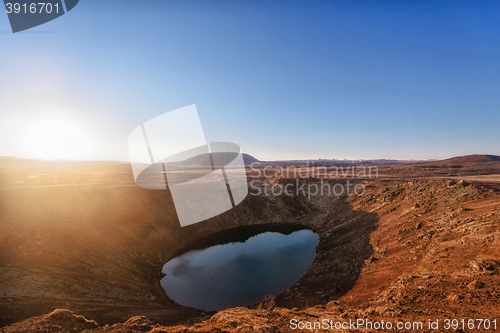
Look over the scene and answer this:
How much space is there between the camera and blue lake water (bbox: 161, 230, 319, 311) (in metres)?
30.2

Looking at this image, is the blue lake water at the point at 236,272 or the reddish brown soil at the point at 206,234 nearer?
the reddish brown soil at the point at 206,234

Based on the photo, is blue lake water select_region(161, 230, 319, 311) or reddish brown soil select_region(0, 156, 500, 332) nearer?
reddish brown soil select_region(0, 156, 500, 332)

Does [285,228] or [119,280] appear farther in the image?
[285,228]

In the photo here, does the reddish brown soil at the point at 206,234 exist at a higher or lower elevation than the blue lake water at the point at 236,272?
higher

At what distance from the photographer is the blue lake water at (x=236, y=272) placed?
99.0 ft

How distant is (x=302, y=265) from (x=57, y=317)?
1336 inches

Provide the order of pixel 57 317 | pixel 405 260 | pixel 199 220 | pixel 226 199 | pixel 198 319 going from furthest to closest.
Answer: pixel 226 199 → pixel 199 220 → pixel 405 260 → pixel 198 319 → pixel 57 317

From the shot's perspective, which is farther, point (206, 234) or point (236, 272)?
point (206, 234)

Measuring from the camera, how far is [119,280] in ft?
98.4

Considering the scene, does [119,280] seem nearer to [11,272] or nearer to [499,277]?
[11,272]

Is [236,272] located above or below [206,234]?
below

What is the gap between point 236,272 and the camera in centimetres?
3762

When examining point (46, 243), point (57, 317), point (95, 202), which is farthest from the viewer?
point (95, 202)

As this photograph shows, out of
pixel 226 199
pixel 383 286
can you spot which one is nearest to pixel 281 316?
pixel 383 286
